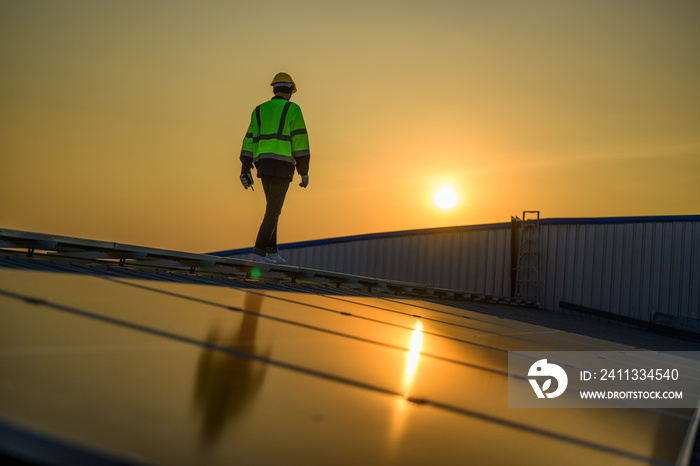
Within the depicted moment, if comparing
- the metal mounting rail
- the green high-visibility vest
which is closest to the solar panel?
the metal mounting rail

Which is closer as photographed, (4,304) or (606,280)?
(4,304)

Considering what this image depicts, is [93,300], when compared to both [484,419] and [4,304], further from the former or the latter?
[484,419]

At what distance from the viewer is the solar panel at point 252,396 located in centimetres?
105

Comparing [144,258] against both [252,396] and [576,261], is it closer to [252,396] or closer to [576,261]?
Result: [252,396]

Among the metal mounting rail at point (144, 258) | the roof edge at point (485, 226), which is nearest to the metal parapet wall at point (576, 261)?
the roof edge at point (485, 226)

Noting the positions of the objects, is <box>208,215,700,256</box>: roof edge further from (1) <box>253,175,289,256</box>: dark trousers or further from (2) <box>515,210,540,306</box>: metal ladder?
(1) <box>253,175,289,256</box>: dark trousers

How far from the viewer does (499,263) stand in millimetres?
23203

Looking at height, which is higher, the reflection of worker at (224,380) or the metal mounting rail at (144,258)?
the metal mounting rail at (144,258)

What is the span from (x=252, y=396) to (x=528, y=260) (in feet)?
73.6

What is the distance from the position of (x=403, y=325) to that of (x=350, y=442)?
8.45ft

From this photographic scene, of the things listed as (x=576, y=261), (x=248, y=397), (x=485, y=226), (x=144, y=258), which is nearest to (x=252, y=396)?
(x=248, y=397)

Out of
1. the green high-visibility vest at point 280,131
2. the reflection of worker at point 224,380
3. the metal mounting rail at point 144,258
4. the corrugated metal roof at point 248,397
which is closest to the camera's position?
the corrugated metal roof at point 248,397

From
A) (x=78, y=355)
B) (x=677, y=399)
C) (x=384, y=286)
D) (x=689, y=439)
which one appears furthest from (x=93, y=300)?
(x=384, y=286)

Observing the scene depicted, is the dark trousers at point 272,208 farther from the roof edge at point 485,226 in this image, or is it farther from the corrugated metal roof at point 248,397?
the roof edge at point 485,226
